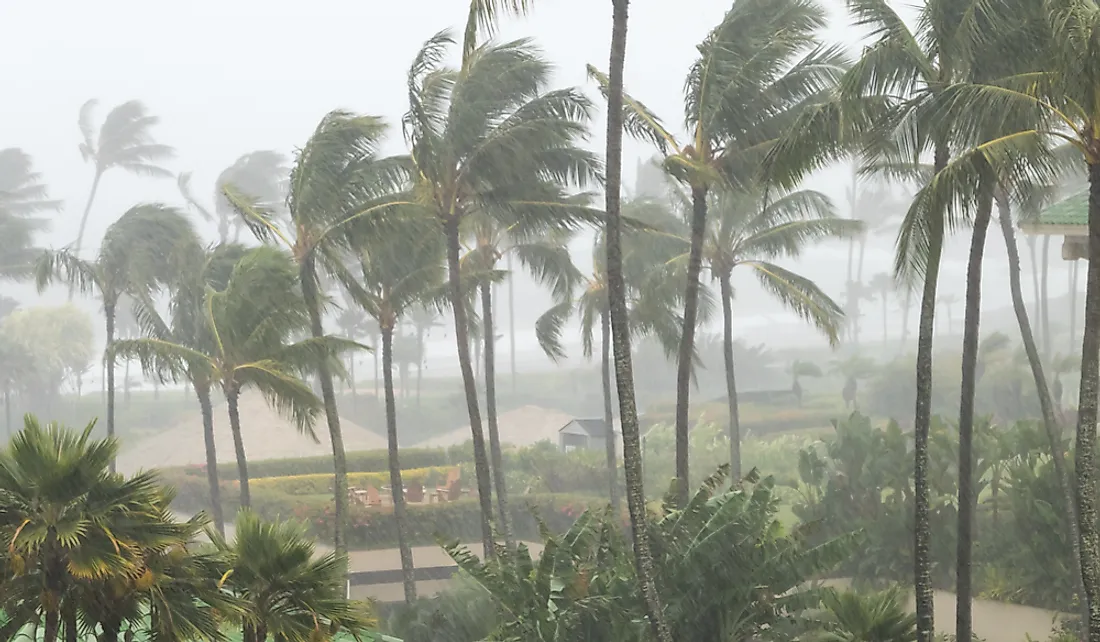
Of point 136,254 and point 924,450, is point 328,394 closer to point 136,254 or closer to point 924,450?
point 136,254

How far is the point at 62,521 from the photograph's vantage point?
265 inches

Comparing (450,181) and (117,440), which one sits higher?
(450,181)

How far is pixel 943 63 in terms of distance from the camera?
952 cm

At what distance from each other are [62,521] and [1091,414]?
7.94 m

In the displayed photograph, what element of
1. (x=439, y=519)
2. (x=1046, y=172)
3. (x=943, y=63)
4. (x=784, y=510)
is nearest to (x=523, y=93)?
(x=943, y=63)

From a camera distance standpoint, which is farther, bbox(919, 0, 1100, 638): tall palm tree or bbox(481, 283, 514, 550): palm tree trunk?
bbox(481, 283, 514, 550): palm tree trunk

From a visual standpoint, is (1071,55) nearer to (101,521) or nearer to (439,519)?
(101,521)

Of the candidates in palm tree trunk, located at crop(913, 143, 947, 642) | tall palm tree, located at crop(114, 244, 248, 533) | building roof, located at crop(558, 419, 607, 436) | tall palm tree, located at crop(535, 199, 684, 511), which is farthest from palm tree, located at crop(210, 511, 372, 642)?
building roof, located at crop(558, 419, 607, 436)

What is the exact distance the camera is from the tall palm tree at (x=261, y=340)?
16016 millimetres

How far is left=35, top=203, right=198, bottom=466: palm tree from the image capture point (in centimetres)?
2398

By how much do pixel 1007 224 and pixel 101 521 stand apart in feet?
46.5

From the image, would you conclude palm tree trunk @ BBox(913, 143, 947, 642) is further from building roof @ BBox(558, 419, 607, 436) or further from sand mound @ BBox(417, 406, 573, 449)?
sand mound @ BBox(417, 406, 573, 449)

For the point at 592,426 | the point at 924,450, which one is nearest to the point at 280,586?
the point at 924,450

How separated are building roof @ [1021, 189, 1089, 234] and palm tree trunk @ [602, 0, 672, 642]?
5.69 metres
